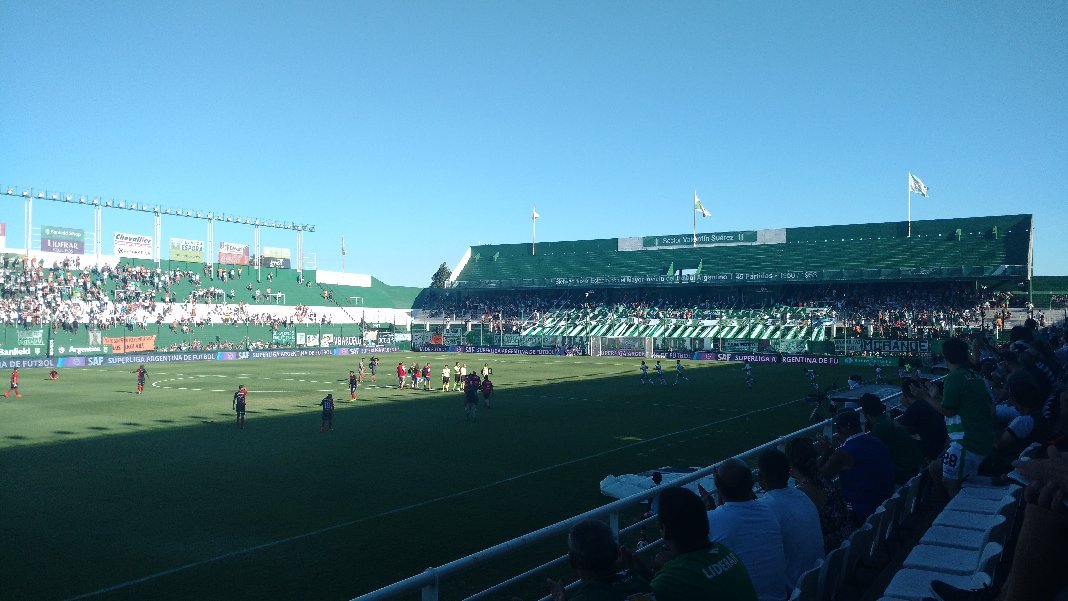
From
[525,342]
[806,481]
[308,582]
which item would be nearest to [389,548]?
[308,582]

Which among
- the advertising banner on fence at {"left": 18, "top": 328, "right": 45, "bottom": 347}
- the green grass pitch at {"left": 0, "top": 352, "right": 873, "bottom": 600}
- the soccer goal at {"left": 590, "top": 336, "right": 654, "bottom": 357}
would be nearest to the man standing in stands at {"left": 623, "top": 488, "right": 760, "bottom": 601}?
the green grass pitch at {"left": 0, "top": 352, "right": 873, "bottom": 600}

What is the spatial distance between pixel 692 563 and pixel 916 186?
7531cm

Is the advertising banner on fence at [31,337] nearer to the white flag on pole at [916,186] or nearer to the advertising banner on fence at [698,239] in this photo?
the advertising banner on fence at [698,239]

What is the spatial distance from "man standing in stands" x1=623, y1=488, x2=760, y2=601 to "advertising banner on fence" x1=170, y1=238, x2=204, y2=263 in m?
88.9

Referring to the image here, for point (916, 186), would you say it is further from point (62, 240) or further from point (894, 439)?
point (62, 240)

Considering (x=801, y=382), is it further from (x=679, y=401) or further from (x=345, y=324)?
→ (x=345, y=324)

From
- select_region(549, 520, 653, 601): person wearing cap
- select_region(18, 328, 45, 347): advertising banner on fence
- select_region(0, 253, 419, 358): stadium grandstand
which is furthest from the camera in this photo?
select_region(0, 253, 419, 358): stadium grandstand

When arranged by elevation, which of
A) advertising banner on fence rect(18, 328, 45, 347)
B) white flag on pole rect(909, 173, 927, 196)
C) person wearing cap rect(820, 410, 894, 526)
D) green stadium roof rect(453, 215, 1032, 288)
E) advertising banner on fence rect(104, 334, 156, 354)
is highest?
white flag on pole rect(909, 173, 927, 196)

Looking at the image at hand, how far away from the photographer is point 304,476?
17.5 metres

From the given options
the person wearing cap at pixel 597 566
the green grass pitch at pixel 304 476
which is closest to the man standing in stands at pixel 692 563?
the person wearing cap at pixel 597 566

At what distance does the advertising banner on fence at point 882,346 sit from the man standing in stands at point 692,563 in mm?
58055

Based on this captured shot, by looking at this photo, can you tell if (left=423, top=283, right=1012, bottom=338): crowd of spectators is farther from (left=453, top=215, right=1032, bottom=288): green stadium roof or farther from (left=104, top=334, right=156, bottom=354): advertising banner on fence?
(left=104, top=334, right=156, bottom=354): advertising banner on fence

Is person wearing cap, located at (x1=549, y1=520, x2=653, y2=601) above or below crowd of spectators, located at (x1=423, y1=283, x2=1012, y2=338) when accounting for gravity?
below

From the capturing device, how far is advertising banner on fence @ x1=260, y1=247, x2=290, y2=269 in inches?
3718
